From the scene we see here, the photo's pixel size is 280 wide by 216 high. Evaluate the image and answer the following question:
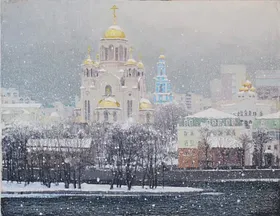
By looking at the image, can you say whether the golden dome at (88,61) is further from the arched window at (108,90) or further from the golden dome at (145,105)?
the golden dome at (145,105)

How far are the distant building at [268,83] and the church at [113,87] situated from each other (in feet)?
2.60

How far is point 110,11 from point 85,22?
0.65ft

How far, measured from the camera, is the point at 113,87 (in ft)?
17.6

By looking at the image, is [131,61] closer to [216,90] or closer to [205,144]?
[216,90]

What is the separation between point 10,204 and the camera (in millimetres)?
5273

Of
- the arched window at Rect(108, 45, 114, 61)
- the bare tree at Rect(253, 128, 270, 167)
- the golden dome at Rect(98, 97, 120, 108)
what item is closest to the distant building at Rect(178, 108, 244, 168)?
the bare tree at Rect(253, 128, 270, 167)

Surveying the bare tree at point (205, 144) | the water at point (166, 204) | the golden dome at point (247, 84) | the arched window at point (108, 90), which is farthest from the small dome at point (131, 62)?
the water at point (166, 204)

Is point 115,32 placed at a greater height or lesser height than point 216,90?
greater

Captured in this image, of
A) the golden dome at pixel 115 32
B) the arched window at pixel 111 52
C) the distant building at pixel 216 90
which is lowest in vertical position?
the distant building at pixel 216 90

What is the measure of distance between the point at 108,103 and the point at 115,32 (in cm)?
51

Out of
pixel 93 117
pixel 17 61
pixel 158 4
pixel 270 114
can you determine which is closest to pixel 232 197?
pixel 270 114

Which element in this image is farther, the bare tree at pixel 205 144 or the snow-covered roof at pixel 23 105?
the bare tree at pixel 205 144

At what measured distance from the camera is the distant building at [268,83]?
17.4ft

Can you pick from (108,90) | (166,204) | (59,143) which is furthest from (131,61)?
(166,204)
